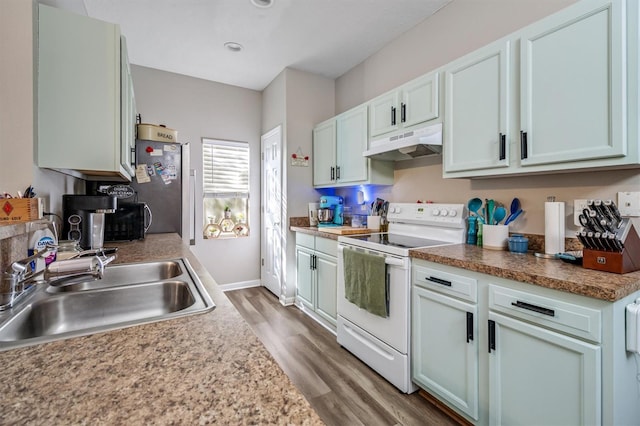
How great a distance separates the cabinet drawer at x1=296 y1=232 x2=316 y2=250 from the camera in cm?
301

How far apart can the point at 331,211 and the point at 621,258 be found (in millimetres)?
2497

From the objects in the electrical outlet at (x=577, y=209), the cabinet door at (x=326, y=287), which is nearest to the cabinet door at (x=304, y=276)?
the cabinet door at (x=326, y=287)

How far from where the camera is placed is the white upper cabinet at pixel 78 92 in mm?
1434

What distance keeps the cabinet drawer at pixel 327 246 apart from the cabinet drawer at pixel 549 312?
1.42 meters

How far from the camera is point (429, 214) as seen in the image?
2.31 metres

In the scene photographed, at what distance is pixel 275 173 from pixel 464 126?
2362 millimetres

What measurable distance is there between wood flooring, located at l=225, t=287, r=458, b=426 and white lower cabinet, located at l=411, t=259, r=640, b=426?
6.9 inches

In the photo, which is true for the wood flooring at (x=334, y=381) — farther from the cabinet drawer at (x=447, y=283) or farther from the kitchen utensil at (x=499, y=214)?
the kitchen utensil at (x=499, y=214)

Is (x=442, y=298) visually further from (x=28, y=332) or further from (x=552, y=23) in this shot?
(x=28, y=332)

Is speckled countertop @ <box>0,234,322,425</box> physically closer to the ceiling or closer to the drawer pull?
the drawer pull

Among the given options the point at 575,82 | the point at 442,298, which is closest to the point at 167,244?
the point at 442,298

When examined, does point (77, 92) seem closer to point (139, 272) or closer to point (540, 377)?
point (139, 272)

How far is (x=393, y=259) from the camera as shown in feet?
6.22

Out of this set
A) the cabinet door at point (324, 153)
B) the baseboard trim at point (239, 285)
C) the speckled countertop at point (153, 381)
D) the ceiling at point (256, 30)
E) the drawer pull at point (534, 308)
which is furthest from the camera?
the baseboard trim at point (239, 285)
